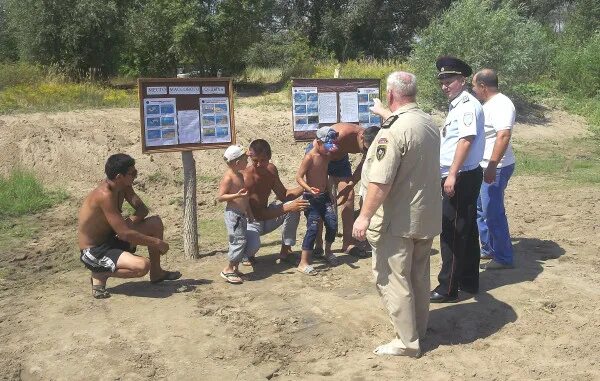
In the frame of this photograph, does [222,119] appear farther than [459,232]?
Yes

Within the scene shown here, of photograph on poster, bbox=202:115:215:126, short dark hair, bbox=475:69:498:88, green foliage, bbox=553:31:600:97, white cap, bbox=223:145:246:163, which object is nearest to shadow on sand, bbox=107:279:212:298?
white cap, bbox=223:145:246:163

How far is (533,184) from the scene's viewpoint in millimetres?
11500

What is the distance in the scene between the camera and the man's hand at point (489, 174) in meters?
6.03

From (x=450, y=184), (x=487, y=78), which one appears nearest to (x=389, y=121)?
(x=450, y=184)

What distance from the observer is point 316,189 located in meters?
6.75

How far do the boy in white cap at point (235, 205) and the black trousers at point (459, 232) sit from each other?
1971 millimetres

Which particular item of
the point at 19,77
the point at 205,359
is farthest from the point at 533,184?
the point at 19,77

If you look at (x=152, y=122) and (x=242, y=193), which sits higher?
(x=152, y=122)

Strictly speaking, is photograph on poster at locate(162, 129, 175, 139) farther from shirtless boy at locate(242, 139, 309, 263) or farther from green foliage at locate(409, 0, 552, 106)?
green foliage at locate(409, 0, 552, 106)

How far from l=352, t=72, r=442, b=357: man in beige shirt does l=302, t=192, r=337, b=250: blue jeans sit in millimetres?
2178

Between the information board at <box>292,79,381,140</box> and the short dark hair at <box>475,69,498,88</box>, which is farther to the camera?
the information board at <box>292,79,381,140</box>

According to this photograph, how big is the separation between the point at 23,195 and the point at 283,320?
21.6 ft

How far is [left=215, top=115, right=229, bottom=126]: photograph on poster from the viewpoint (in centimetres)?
714

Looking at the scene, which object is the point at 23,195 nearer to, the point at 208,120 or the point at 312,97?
the point at 208,120
